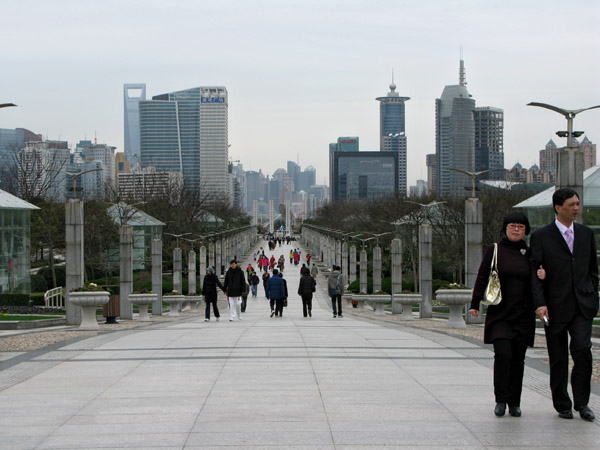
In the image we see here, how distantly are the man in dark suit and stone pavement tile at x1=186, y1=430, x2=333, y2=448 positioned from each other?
→ 2.24 m

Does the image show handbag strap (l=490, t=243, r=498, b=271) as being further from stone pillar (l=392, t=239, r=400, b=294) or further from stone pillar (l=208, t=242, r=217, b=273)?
stone pillar (l=208, t=242, r=217, b=273)

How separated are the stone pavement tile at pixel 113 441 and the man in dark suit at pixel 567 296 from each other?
133 inches

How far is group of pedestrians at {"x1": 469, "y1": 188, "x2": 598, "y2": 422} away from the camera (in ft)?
23.0

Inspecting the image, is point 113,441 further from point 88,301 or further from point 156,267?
point 156,267

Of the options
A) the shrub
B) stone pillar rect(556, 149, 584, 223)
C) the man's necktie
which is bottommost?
the shrub

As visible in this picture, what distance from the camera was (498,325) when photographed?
23.8 ft

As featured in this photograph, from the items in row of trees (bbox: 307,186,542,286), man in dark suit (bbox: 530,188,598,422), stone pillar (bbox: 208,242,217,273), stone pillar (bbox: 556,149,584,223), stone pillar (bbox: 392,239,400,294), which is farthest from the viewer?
stone pillar (bbox: 208,242,217,273)

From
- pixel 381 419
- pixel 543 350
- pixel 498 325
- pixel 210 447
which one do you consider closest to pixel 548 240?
pixel 498 325

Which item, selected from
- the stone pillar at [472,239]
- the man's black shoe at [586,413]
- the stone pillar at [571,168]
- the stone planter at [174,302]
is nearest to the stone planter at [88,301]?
the stone pillar at [472,239]

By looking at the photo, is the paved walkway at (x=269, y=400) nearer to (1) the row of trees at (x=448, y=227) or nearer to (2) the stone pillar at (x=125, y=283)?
(2) the stone pillar at (x=125, y=283)

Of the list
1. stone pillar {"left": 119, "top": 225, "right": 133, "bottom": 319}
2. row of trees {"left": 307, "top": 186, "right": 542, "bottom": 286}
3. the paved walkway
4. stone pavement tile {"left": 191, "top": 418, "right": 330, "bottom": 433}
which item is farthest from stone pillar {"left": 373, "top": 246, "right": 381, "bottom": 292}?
stone pavement tile {"left": 191, "top": 418, "right": 330, "bottom": 433}

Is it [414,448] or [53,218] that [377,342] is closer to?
[414,448]

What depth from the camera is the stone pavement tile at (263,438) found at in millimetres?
6301

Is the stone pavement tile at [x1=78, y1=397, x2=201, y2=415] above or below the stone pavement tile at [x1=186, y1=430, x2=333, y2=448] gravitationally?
below
